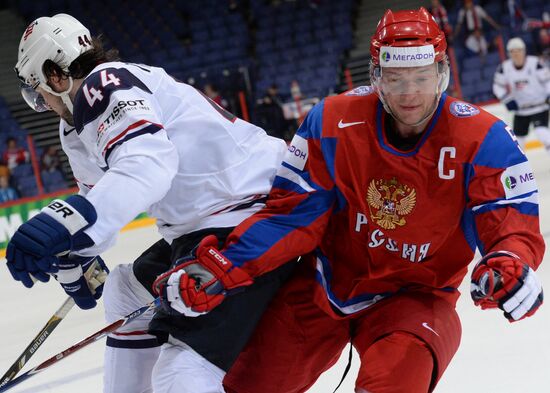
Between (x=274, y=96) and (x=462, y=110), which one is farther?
(x=274, y=96)

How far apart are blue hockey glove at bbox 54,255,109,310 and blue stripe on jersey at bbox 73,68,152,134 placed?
1.68ft

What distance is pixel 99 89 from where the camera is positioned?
1.96 m

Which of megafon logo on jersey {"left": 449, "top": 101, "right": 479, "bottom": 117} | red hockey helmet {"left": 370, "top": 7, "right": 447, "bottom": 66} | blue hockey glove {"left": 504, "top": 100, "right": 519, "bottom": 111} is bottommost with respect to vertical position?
blue hockey glove {"left": 504, "top": 100, "right": 519, "bottom": 111}

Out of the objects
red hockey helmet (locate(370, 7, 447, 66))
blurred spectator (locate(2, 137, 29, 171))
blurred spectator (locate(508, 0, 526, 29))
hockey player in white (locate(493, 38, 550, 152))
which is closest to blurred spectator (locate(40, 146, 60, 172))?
blurred spectator (locate(2, 137, 29, 171))

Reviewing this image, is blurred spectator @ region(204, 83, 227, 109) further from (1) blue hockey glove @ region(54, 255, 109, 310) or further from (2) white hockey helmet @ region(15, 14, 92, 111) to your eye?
(2) white hockey helmet @ region(15, 14, 92, 111)

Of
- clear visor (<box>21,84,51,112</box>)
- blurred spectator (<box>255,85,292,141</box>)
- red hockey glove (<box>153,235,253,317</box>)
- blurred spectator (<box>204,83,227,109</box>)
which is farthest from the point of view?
blurred spectator (<box>255,85,292,141</box>)

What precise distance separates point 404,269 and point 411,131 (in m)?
0.33

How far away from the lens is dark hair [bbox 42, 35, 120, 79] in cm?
228

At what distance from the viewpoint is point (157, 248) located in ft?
8.18

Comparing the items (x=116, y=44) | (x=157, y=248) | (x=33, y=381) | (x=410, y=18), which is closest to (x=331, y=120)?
(x=410, y=18)

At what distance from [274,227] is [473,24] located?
30.8 feet

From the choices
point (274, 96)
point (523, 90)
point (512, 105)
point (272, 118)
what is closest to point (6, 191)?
point (272, 118)

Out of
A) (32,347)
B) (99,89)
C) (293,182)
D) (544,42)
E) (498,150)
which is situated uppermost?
(99,89)

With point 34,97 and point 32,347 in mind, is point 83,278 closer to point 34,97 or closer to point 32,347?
point 32,347
